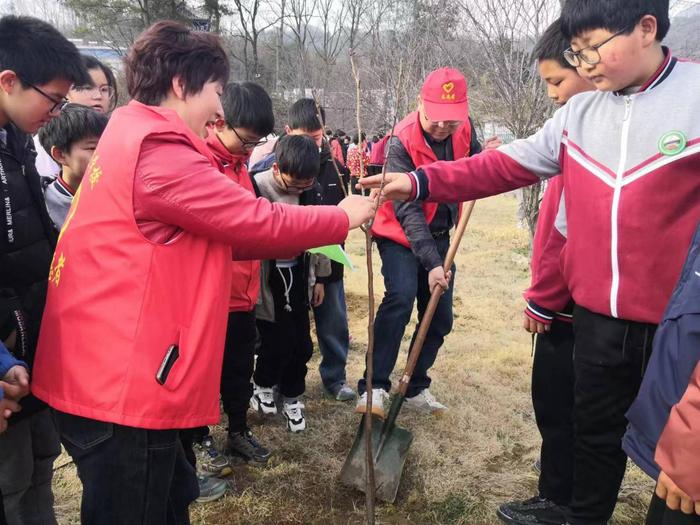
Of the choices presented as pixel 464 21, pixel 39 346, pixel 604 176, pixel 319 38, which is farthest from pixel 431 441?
pixel 319 38

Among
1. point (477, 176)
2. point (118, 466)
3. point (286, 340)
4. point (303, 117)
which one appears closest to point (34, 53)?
point (118, 466)

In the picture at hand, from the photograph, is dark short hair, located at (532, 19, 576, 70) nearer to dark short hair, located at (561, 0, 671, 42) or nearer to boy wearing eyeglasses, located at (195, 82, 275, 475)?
dark short hair, located at (561, 0, 671, 42)

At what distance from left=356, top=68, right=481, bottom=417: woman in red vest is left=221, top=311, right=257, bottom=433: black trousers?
707mm

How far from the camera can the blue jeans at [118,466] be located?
1529 mm

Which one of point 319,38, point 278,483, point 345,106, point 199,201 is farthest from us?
point 319,38

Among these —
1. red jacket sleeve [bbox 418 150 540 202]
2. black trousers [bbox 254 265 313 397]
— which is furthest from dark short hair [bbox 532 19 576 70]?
black trousers [bbox 254 265 313 397]

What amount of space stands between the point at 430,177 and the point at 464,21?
440 cm

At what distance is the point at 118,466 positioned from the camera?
60.7 inches

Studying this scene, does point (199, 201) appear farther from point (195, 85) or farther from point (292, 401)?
point (292, 401)

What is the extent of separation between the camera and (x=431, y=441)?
3.34 metres

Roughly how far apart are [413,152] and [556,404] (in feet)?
5.43

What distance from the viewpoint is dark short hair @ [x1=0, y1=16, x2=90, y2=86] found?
1695mm

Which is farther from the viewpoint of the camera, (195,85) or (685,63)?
(685,63)

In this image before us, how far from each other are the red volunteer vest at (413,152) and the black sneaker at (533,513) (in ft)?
5.11
